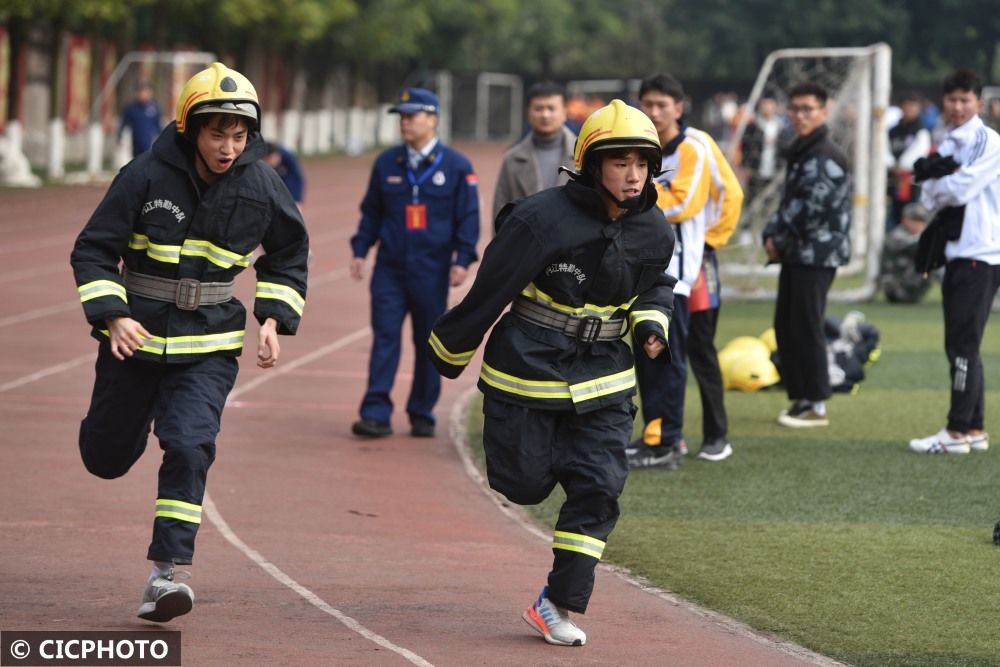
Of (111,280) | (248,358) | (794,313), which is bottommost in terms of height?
(248,358)

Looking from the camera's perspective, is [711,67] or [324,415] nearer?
[324,415]

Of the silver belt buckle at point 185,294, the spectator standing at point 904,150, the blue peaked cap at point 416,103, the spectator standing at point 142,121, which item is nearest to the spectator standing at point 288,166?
the blue peaked cap at point 416,103

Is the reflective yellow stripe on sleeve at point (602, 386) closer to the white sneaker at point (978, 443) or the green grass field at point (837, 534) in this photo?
the green grass field at point (837, 534)

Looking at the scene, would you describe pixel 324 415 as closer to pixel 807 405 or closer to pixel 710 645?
pixel 807 405

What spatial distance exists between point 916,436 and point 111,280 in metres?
7.03

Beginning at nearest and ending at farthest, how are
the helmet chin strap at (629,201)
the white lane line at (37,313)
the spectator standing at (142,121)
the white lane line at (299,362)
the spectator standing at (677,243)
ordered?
the helmet chin strap at (629,201), the spectator standing at (677,243), the white lane line at (299,362), the white lane line at (37,313), the spectator standing at (142,121)

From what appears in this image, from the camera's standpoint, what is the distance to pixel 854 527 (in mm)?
9219

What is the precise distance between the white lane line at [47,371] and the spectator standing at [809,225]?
229 inches

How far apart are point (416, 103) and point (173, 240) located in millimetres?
5134

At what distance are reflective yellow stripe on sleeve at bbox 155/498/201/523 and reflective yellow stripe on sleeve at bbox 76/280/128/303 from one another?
0.78 metres

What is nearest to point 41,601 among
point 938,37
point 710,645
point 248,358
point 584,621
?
point 584,621

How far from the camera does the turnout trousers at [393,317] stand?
1199 centimetres

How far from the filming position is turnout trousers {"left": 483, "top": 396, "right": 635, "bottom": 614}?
6820 mm

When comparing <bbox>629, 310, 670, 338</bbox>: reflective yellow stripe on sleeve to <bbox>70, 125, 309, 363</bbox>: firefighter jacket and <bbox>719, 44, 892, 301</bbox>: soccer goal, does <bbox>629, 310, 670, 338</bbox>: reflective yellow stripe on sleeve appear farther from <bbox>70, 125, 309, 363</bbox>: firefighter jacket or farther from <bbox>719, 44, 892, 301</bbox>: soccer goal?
<bbox>719, 44, 892, 301</bbox>: soccer goal
